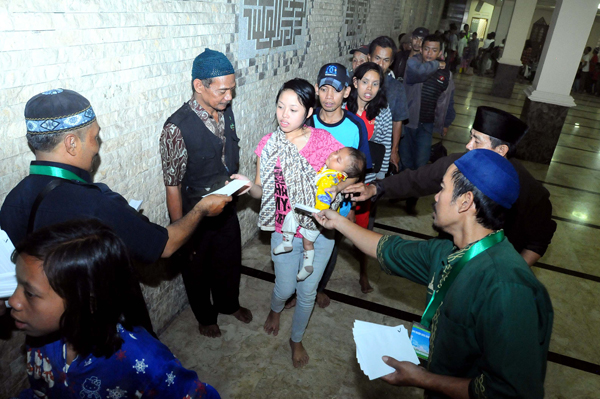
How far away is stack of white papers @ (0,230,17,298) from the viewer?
131 centimetres

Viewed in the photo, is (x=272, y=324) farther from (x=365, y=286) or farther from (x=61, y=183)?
(x=61, y=183)

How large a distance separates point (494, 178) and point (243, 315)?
2.13 m

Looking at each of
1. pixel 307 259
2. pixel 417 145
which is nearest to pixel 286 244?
pixel 307 259

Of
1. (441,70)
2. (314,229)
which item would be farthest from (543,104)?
(314,229)

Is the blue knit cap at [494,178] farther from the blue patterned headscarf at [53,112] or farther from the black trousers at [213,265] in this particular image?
the black trousers at [213,265]

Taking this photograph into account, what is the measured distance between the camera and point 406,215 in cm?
468

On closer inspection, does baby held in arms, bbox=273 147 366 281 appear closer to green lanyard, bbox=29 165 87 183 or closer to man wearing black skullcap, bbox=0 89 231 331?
man wearing black skullcap, bbox=0 89 231 331

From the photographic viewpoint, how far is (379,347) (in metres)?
1.53

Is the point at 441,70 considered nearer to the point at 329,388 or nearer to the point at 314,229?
the point at 314,229

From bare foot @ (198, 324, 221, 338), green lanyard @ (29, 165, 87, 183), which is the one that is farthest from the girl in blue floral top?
bare foot @ (198, 324, 221, 338)

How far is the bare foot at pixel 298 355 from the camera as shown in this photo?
2.57m

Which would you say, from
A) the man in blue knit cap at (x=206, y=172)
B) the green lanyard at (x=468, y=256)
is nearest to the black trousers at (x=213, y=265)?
the man in blue knit cap at (x=206, y=172)

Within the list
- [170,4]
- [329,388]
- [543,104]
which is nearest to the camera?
[170,4]

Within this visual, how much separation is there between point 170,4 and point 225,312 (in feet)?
6.68
